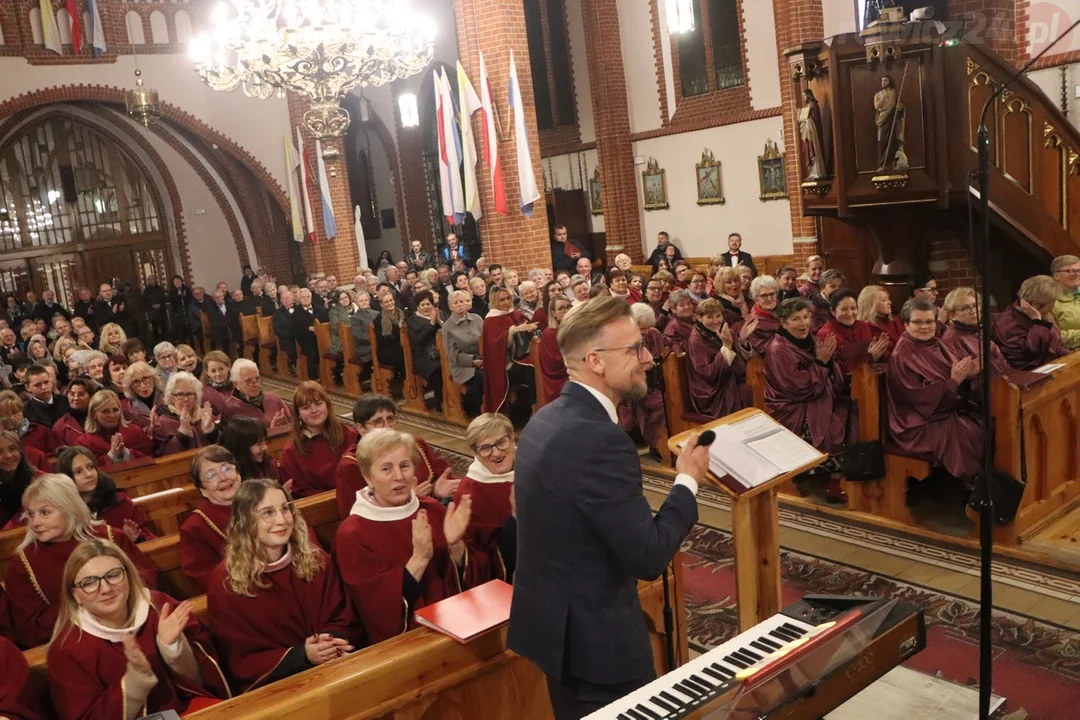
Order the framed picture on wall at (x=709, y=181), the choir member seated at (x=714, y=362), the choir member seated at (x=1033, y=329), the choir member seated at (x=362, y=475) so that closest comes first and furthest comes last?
the choir member seated at (x=362, y=475)
the choir member seated at (x=1033, y=329)
the choir member seated at (x=714, y=362)
the framed picture on wall at (x=709, y=181)

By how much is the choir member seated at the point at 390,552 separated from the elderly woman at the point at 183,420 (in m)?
2.92

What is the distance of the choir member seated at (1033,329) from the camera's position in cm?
582

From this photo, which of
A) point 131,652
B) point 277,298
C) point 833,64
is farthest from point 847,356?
point 277,298

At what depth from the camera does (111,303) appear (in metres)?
16.8

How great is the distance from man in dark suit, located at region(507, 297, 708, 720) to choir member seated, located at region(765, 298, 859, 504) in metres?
3.62

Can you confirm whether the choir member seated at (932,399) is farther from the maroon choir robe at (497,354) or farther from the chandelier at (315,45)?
→ the chandelier at (315,45)

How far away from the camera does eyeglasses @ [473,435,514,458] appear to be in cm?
379

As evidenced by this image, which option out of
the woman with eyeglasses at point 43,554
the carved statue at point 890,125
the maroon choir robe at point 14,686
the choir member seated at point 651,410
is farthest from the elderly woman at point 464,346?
the maroon choir robe at point 14,686

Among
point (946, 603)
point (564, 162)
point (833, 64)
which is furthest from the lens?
point (564, 162)

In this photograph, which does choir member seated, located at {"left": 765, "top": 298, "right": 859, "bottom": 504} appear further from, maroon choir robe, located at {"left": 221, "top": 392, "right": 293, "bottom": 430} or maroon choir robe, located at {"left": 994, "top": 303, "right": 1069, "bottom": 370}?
maroon choir robe, located at {"left": 221, "top": 392, "right": 293, "bottom": 430}

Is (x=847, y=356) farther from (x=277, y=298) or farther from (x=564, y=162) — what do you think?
(x=564, y=162)

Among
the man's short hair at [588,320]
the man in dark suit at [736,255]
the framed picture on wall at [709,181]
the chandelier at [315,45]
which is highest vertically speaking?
the chandelier at [315,45]

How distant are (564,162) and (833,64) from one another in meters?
10.7

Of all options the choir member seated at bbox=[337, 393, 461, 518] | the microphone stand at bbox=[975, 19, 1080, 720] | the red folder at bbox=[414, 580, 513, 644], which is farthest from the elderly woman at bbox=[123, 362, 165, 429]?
the microphone stand at bbox=[975, 19, 1080, 720]
